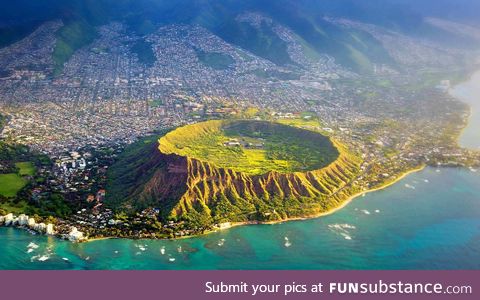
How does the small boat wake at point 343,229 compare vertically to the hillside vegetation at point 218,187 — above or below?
below

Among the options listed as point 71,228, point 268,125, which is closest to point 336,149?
point 268,125

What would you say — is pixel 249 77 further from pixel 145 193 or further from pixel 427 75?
pixel 145 193

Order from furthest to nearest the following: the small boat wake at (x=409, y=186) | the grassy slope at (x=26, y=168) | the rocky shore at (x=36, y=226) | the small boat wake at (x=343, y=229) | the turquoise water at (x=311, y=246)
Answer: the small boat wake at (x=409, y=186)
the grassy slope at (x=26, y=168)
the small boat wake at (x=343, y=229)
the rocky shore at (x=36, y=226)
the turquoise water at (x=311, y=246)

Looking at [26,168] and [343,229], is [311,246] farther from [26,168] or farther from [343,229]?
[26,168]

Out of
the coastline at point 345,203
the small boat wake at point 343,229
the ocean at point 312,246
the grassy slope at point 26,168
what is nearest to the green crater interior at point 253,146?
the coastline at point 345,203

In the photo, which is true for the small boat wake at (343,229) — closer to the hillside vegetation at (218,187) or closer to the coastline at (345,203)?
the coastline at (345,203)

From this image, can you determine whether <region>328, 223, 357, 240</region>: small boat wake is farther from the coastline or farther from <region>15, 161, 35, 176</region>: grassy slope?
<region>15, 161, 35, 176</region>: grassy slope
